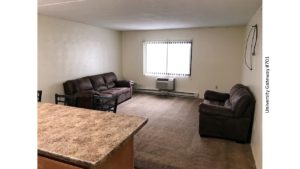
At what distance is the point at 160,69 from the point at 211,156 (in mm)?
4471

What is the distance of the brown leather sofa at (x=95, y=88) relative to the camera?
4258 mm

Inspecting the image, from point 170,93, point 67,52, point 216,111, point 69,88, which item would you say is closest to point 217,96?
point 216,111

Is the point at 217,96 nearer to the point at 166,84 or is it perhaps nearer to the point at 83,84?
the point at 166,84

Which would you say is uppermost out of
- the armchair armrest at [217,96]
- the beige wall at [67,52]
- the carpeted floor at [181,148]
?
the beige wall at [67,52]

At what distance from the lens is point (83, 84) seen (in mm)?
5195

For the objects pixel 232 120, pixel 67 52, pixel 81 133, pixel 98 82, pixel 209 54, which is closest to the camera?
pixel 81 133

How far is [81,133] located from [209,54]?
5.46 m

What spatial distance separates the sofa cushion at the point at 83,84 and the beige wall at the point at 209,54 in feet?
7.65

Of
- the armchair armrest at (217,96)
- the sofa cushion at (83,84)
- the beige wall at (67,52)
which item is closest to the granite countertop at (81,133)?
the beige wall at (67,52)

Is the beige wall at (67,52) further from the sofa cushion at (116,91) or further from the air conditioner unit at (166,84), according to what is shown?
the air conditioner unit at (166,84)

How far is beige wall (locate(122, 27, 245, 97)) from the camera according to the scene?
595 centimetres
